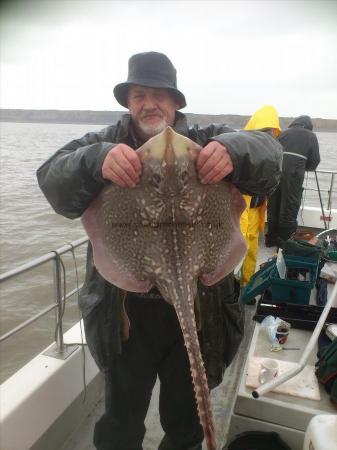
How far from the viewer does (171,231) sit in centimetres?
164

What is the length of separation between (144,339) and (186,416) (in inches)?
22.5

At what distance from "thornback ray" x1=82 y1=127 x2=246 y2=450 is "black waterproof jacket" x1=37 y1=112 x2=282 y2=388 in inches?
4.3

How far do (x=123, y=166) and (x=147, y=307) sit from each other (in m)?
0.89

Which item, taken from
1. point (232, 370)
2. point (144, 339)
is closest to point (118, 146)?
point (144, 339)

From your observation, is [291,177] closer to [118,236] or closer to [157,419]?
[157,419]

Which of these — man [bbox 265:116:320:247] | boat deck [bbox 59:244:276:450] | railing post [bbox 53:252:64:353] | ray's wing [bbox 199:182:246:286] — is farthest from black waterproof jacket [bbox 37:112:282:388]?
man [bbox 265:116:320:247]

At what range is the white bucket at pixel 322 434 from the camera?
1861mm

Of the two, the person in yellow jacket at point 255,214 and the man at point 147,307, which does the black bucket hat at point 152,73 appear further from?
the person in yellow jacket at point 255,214

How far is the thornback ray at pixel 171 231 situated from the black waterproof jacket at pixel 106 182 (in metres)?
0.11

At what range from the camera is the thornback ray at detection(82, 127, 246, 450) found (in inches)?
61.1

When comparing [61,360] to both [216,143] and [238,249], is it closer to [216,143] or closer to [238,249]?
[238,249]

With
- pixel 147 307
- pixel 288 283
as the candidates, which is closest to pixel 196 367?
pixel 147 307

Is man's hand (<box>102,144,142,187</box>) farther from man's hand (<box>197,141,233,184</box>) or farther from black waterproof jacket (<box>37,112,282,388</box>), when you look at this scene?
man's hand (<box>197,141,233,184</box>)

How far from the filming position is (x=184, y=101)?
2.25m
